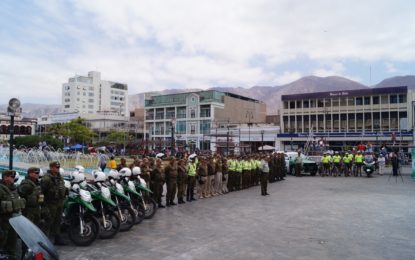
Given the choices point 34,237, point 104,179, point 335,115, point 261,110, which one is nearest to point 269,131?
point 335,115

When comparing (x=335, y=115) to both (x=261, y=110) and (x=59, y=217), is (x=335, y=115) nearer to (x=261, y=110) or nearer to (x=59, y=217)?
(x=261, y=110)

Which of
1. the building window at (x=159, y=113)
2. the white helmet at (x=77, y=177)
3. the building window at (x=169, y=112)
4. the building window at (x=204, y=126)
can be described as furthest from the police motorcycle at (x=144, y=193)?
the building window at (x=159, y=113)

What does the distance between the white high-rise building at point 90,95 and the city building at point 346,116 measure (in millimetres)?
88660

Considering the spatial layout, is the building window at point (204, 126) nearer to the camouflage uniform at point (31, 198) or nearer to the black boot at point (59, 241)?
the black boot at point (59, 241)

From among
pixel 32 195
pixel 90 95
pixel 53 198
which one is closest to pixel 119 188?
pixel 53 198

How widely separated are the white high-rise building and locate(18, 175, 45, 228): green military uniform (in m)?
137

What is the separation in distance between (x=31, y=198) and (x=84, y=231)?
5.48ft

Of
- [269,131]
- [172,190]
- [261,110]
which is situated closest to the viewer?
[172,190]

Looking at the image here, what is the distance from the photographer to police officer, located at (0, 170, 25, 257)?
5859 mm

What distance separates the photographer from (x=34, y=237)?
372cm

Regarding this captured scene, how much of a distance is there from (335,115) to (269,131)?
12217mm

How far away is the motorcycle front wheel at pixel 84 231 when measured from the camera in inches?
317

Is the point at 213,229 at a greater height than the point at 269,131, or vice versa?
the point at 269,131

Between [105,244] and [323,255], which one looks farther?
[105,244]
